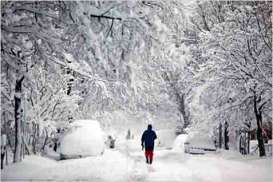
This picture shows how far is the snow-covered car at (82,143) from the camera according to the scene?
61.1ft

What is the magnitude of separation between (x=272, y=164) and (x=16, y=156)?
30.9 feet

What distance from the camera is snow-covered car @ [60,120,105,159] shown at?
1861cm

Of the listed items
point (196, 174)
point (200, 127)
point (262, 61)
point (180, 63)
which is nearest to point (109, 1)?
point (180, 63)

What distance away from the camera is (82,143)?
61.4ft

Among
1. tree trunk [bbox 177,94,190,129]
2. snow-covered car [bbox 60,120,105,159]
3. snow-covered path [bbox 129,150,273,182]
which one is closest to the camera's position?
snow-covered path [bbox 129,150,273,182]

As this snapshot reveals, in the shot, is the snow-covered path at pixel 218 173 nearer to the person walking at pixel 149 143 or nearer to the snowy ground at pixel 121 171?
the snowy ground at pixel 121 171

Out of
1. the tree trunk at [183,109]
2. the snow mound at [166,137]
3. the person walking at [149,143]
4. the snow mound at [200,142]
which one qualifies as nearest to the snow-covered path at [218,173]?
the person walking at [149,143]

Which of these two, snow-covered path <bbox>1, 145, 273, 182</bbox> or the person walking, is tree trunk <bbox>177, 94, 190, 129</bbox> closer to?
the person walking

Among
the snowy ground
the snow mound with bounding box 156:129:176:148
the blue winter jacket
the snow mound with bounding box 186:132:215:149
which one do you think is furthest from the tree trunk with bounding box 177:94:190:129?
the snowy ground

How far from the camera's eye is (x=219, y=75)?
20719 millimetres

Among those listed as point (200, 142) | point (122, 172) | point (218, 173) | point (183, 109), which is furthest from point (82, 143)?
point (183, 109)

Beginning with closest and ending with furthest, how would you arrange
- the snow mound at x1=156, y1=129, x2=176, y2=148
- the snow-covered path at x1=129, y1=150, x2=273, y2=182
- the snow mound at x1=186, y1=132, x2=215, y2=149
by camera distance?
the snow-covered path at x1=129, y1=150, x2=273, y2=182 < the snow mound at x1=186, y1=132, x2=215, y2=149 < the snow mound at x1=156, y1=129, x2=176, y2=148

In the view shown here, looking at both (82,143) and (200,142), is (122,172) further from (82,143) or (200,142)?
(200,142)

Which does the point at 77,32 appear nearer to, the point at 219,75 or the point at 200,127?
the point at 219,75
